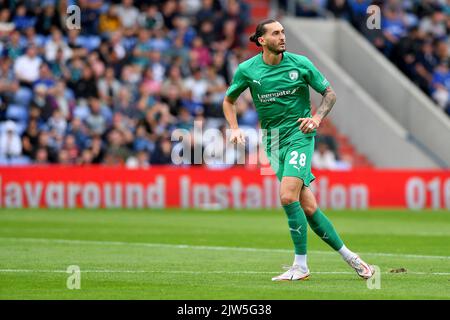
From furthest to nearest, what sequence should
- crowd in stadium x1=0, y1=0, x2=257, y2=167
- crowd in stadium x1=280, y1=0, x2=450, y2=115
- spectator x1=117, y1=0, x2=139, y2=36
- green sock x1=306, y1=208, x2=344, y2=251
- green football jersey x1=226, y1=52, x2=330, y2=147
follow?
crowd in stadium x1=280, y1=0, x2=450, y2=115
spectator x1=117, y1=0, x2=139, y2=36
crowd in stadium x1=0, y1=0, x2=257, y2=167
green football jersey x1=226, y1=52, x2=330, y2=147
green sock x1=306, y1=208, x2=344, y2=251

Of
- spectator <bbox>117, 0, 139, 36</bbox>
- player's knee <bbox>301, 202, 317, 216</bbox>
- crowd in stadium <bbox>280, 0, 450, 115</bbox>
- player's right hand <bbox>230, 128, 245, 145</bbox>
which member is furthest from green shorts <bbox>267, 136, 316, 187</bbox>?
crowd in stadium <bbox>280, 0, 450, 115</bbox>

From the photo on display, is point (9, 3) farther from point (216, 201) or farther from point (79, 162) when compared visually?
point (216, 201)

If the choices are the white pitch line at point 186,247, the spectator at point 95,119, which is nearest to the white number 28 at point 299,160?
the white pitch line at point 186,247

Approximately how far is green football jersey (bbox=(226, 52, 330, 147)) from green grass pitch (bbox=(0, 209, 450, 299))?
1614 mm

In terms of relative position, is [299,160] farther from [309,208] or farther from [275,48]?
[275,48]

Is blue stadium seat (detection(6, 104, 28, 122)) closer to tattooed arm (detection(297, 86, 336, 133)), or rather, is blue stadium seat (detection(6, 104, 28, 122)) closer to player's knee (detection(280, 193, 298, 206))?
tattooed arm (detection(297, 86, 336, 133))

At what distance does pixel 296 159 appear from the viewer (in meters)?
12.0

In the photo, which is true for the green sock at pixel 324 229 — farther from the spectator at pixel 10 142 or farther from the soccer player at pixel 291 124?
the spectator at pixel 10 142

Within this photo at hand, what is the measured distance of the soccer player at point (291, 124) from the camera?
471 inches

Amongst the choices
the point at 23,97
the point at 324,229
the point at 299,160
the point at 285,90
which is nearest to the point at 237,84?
the point at 285,90

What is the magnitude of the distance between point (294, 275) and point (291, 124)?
1.63 meters

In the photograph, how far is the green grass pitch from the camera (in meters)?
10.7

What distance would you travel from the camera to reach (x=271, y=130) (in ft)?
40.7
